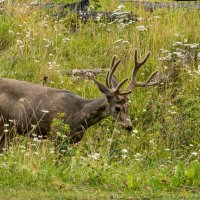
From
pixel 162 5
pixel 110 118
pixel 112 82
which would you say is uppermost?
pixel 162 5

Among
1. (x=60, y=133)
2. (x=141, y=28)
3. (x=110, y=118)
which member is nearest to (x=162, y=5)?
(x=141, y=28)

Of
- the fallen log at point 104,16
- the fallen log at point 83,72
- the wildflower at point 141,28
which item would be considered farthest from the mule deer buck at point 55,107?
the fallen log at point 104,16

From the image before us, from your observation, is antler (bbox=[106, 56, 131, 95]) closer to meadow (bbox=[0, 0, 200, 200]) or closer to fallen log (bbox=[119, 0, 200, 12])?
meadow (bbox=[0, 0, 200, 200])

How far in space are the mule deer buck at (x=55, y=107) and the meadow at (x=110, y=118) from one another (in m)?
0.24

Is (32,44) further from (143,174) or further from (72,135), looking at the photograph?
(143,174)

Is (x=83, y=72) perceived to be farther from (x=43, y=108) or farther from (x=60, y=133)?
(x=60, y=133)

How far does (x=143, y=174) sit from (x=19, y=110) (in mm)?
2818

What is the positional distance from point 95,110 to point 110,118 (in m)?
1.09

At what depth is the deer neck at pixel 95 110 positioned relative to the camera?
1227 cm

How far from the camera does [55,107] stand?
12156 millimetres

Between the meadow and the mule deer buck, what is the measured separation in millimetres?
242

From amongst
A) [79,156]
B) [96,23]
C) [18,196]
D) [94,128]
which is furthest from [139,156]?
[96,23]

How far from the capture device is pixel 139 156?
37.8 feet

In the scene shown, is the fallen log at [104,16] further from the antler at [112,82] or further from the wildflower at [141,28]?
the antler at [112,82]
